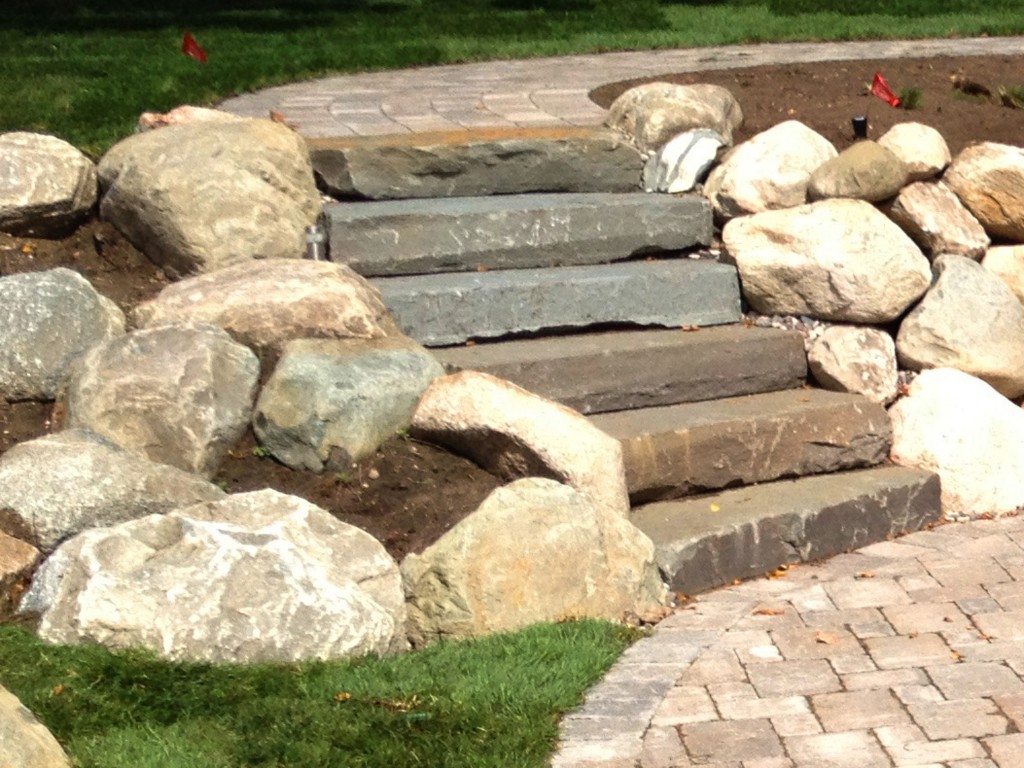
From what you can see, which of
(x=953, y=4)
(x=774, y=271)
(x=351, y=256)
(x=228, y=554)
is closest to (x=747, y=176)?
(x=774, y=271)

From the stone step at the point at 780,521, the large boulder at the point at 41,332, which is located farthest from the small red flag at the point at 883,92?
the large boulder at the point at 41,332

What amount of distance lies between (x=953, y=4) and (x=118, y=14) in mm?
7288

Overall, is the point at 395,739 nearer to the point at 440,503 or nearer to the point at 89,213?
the point at 440,503

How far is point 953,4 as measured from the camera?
14.0m

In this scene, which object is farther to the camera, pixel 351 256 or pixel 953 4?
pixel 953 4

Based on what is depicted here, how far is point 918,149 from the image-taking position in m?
7.60

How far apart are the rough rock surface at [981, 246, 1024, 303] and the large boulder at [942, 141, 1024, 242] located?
11cm

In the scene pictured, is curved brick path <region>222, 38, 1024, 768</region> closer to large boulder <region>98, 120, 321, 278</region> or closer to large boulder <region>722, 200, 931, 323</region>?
large boulder <region>722, 200, 931, 323</region>

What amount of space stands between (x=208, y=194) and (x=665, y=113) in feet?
8.10

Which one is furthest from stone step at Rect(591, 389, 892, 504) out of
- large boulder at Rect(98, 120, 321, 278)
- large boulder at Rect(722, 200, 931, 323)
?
large boulder at Rect(98, 120, 321, 278)

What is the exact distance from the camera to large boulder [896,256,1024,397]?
714 centimetres

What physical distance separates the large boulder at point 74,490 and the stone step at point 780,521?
1717 mm

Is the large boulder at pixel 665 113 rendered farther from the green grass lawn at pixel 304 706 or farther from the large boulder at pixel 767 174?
the green grass lawn at pixel 304 706

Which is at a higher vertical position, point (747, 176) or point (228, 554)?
point (747, 176)
